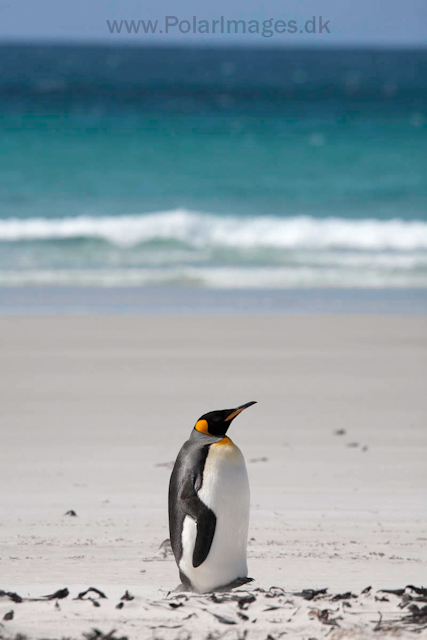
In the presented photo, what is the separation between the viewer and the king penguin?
3648 mm

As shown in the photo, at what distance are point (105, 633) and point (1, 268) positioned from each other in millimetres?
12088

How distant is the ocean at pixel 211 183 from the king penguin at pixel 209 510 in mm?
9348

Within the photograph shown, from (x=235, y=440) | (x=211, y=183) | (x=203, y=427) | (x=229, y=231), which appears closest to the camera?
(x=203, y=427)

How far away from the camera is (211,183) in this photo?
76.5ft

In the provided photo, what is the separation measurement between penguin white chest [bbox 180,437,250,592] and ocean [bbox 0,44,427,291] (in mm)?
9361

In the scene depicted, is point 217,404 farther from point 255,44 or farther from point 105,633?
point 255,44

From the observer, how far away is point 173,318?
10.3 meters

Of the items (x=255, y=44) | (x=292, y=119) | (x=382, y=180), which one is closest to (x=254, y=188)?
(x=382, y=180)

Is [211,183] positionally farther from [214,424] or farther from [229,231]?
[214,424]

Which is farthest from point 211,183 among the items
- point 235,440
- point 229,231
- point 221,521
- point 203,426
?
point 221,521

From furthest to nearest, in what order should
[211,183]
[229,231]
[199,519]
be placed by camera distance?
[211,183] → [229,231] → [199,519]

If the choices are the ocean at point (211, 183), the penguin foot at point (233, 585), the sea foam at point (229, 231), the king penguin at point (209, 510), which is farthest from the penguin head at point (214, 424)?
the sea foam at point (229, 231)

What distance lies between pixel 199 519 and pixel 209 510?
0.05 metres

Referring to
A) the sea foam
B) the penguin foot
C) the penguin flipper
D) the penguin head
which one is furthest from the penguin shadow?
the sea foam
